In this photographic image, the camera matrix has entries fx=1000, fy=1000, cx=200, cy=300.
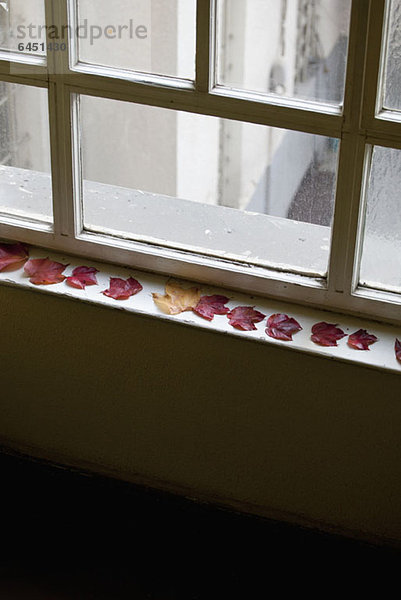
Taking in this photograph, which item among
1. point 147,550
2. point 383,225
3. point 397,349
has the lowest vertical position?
point 147,550

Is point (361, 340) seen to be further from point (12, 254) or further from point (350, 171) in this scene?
point (12, 254)

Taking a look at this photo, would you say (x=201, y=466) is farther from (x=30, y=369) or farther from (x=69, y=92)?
(x=69, y=92)

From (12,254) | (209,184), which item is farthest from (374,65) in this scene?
(12,254)

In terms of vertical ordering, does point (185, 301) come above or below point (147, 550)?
above

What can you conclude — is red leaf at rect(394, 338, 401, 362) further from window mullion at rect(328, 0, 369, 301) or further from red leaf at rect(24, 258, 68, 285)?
red leaf at rect(24, 258, 68, 285)

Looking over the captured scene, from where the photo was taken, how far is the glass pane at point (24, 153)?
2.31 meters

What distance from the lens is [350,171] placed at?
205 centimetres

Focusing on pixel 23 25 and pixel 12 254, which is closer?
pixel 23 25

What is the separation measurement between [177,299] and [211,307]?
0.28 ft

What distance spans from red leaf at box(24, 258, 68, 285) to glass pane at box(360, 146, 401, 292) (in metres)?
0.73

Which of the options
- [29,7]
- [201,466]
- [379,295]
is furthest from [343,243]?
[29,7]

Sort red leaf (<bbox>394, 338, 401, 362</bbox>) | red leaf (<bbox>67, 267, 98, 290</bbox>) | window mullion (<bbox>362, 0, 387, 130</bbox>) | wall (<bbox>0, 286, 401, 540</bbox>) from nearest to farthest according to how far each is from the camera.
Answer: window mullion (<bbox>362, 0, 387, 130</bbox>), red leaf (<bbox>394, 338, 401, 362</bbox>), wall (<bbox>0, 286, 401, 540</bbox>), red leaf (<bbox>67, 267, 98, 290</bbox>)

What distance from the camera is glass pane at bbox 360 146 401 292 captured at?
2.07 metres

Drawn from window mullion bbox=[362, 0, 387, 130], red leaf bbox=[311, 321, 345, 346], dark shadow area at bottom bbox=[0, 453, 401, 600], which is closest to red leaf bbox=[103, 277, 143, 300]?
red leaf bbox=[311, 321, 345, 346]
